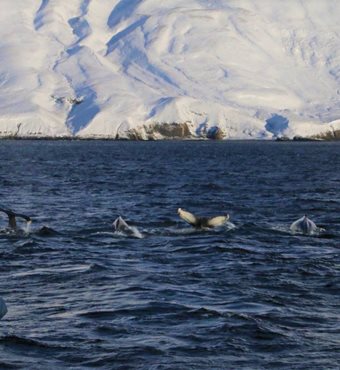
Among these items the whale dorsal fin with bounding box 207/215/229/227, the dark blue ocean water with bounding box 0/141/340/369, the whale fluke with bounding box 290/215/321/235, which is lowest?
the whale dorsal fin with bounding box 207/215/229/227

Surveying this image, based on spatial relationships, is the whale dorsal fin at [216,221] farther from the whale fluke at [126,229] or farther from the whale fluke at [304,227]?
the whale fluke at [126,229]

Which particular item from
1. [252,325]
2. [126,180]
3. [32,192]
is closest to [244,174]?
[126,180]

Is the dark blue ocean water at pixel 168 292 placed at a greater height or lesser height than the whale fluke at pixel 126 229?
greater

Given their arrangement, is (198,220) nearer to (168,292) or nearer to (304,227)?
(304,227)

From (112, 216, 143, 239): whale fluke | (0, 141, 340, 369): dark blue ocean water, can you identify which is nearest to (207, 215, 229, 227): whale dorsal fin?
(0, 141, 340, 369): dark blue ocean water

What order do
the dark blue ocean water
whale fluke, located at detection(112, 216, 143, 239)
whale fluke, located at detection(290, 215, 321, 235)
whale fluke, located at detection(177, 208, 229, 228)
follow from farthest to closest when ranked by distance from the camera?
whale fluke, located at detection(177, 208, 229, 228)
whale fluke, located at detection(290, 215, 321, 235)
whale fluke, located at detection(112, 216, 143, 239)
the dark blue ocean water

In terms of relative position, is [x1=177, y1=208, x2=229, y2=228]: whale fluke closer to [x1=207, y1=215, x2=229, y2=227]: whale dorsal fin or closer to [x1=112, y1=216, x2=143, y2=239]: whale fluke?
[x1=207, y1=215, x2=229, y2=227]: whale dorsal fin

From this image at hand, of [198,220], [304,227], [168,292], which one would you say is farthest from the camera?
[198,220]

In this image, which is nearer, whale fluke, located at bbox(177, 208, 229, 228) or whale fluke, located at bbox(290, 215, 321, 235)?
whale fluke, located at bbox(290, 215, 321, 235)

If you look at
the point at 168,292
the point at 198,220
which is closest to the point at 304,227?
the point at 198,220

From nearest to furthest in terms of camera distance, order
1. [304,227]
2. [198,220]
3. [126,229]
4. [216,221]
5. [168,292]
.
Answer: [168,292] → [126,229] → [304,227] → [198,220] → [216,221]

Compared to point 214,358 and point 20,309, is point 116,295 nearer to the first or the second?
point 20,309

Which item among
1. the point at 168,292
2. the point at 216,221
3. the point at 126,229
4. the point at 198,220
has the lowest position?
the point at 216,221

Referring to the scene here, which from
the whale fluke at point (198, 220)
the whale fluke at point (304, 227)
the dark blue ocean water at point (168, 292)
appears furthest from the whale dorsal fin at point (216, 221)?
the whale fluke at point (304, 227)
